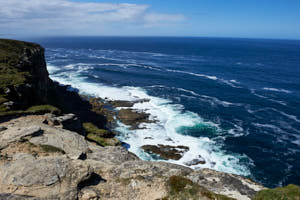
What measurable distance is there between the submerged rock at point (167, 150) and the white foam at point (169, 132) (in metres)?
1.12

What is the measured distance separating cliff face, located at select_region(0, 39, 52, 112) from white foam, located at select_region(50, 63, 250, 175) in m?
21.0

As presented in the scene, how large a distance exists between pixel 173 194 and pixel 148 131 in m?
37.1

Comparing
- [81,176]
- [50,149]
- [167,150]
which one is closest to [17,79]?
[50,149]

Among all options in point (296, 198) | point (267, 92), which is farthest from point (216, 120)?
point (296, 198)

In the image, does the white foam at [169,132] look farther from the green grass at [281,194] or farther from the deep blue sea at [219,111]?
the green grass at [281,194]

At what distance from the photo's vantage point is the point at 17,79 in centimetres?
4097

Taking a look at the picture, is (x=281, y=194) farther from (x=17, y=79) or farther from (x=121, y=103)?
(x=121, y=103)

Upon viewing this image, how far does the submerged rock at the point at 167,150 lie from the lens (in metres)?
42.0

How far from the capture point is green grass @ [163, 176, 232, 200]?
14.6m

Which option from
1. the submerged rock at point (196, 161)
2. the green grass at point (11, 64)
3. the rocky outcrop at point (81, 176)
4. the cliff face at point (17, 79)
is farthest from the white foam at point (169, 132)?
the green grass at point (11, 64)

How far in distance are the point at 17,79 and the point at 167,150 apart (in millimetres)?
34129

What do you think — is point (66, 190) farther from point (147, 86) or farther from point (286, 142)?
point (147, 86)

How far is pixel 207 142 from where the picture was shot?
4762 centimetres

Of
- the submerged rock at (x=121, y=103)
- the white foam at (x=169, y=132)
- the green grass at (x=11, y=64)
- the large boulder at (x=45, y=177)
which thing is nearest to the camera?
the large boulder at (x=45, y=177)
